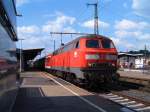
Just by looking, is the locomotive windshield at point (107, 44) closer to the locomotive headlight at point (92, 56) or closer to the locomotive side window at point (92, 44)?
the locomotive side window at point (92, 44)

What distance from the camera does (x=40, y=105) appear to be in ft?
47.1

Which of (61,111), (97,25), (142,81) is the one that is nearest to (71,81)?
(142,81)

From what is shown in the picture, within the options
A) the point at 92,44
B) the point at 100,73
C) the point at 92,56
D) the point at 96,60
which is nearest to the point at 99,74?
the point at 100,73

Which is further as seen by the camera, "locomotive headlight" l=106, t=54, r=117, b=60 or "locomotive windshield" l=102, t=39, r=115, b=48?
"locomotive windshield" l=102, t=39, r=115, b=48

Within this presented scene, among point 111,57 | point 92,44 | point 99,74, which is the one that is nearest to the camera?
point 99,74

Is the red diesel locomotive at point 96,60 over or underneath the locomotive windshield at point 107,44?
underneath

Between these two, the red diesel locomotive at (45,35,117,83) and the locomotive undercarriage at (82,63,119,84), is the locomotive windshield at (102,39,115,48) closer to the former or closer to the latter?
the red diesel locomotive at (45,35,117,83)

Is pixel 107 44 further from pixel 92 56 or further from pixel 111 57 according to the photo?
pixel 92 56

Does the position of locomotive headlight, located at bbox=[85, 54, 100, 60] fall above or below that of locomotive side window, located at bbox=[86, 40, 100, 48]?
below

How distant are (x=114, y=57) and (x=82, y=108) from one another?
9.50 m

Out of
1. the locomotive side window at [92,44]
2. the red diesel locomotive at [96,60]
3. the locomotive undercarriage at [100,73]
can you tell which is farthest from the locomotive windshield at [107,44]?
the locomotive undercarriage at [100,73]

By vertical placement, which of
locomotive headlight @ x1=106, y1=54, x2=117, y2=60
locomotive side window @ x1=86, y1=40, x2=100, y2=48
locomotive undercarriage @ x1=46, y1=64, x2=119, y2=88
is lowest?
locomotive undercarriage @ x1=46, y1=64, x2=119, y2=88

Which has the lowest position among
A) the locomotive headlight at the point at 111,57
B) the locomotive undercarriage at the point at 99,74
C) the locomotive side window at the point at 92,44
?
the locomotive undercarriage at the point at 99,74

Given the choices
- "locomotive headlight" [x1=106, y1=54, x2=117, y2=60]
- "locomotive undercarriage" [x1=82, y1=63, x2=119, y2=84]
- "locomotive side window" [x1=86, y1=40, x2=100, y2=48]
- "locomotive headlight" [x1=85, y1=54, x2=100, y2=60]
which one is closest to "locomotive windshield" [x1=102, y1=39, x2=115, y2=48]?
"locomotive side window" [x1=86, y1=40, x2=100, y2=48]
